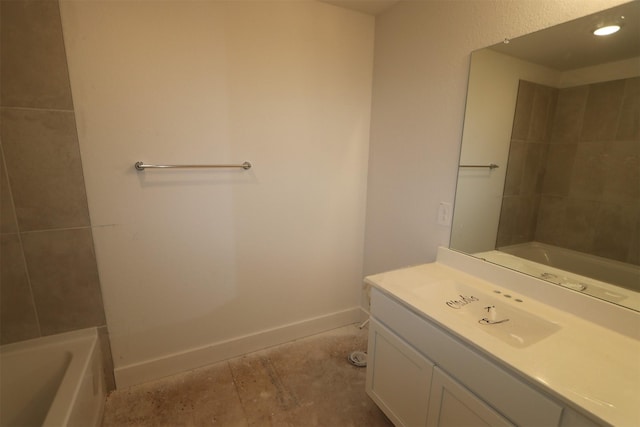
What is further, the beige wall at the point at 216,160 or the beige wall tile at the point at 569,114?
the beige wall at the point at 216,160

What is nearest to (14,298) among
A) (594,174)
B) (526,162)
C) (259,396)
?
(259,396)

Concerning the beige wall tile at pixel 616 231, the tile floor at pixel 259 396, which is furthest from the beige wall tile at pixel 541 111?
the tile floor at pixel 259 396

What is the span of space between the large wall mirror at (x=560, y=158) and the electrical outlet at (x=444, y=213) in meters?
0.05

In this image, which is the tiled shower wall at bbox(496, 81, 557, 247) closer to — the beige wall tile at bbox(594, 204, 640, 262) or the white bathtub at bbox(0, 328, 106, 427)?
the beige wall tile at bbox(594, 204, 640, 262)

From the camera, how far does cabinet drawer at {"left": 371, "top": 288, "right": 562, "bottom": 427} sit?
82 centimetres

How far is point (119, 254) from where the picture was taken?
1583 mm

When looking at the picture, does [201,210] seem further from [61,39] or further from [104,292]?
[61,39]

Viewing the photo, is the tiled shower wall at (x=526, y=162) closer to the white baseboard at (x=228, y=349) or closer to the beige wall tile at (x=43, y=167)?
the white baseboard at (x=228, y=349)

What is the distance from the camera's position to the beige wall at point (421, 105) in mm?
1354

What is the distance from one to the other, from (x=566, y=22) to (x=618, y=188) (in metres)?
0.69

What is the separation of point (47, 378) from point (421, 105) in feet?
8.30

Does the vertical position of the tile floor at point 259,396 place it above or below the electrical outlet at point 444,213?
below


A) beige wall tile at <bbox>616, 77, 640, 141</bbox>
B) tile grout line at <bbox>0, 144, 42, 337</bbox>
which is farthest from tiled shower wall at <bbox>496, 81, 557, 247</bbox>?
tile grout line at <bbox>0, 144, 42, 337</bbox>

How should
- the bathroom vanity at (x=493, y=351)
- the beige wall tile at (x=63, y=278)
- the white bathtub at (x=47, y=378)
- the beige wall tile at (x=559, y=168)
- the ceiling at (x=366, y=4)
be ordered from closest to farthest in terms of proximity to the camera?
the bathroom vanity at (x=493, y=351) → the beige wall tile at (x=559, y=168) → the white bathtub at (x=47, y=378) → the beige wall tile at (x=63, y=278) → the ceiling at (x=366, y=4)
